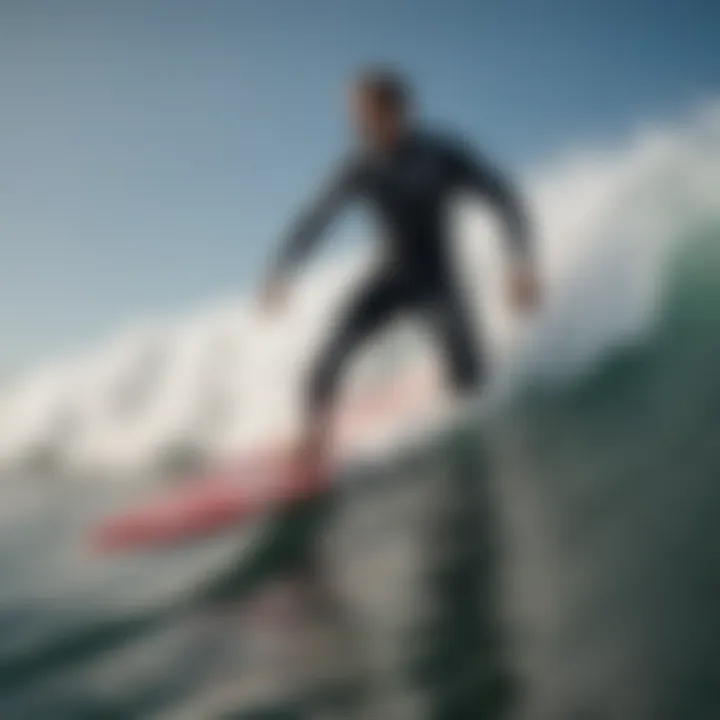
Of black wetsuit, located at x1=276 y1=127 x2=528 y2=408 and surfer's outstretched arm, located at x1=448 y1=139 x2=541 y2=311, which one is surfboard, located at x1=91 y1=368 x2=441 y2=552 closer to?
black wetsuit, located at x1=276 y1=127 x2=528 y2=408

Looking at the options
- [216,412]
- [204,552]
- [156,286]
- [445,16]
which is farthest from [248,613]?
[445,16]

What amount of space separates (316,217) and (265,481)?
35 cm

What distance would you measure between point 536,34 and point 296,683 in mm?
926

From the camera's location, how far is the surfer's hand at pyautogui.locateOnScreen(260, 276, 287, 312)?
57.1 inches

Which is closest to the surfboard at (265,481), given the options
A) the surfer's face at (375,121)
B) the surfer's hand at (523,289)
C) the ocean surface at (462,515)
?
the ocean surface at (462,515)

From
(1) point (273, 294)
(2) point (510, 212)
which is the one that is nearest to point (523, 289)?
(2) point (510, 212)

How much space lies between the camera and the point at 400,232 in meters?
1.44

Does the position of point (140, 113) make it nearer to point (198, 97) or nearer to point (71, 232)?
point (198, 97)

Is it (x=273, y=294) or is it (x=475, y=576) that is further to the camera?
(x=273, y=294)

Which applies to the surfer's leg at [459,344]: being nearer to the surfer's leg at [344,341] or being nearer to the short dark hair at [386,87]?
the surfer's leg at [344,341]

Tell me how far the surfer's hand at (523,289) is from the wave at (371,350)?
0.02 m

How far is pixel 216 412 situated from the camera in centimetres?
145

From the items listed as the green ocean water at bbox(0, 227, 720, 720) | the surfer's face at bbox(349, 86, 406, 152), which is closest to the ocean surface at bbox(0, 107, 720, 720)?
the green ocean water at bbox(0, 227, 720, 720)

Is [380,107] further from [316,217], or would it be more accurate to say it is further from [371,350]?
[371,350]
